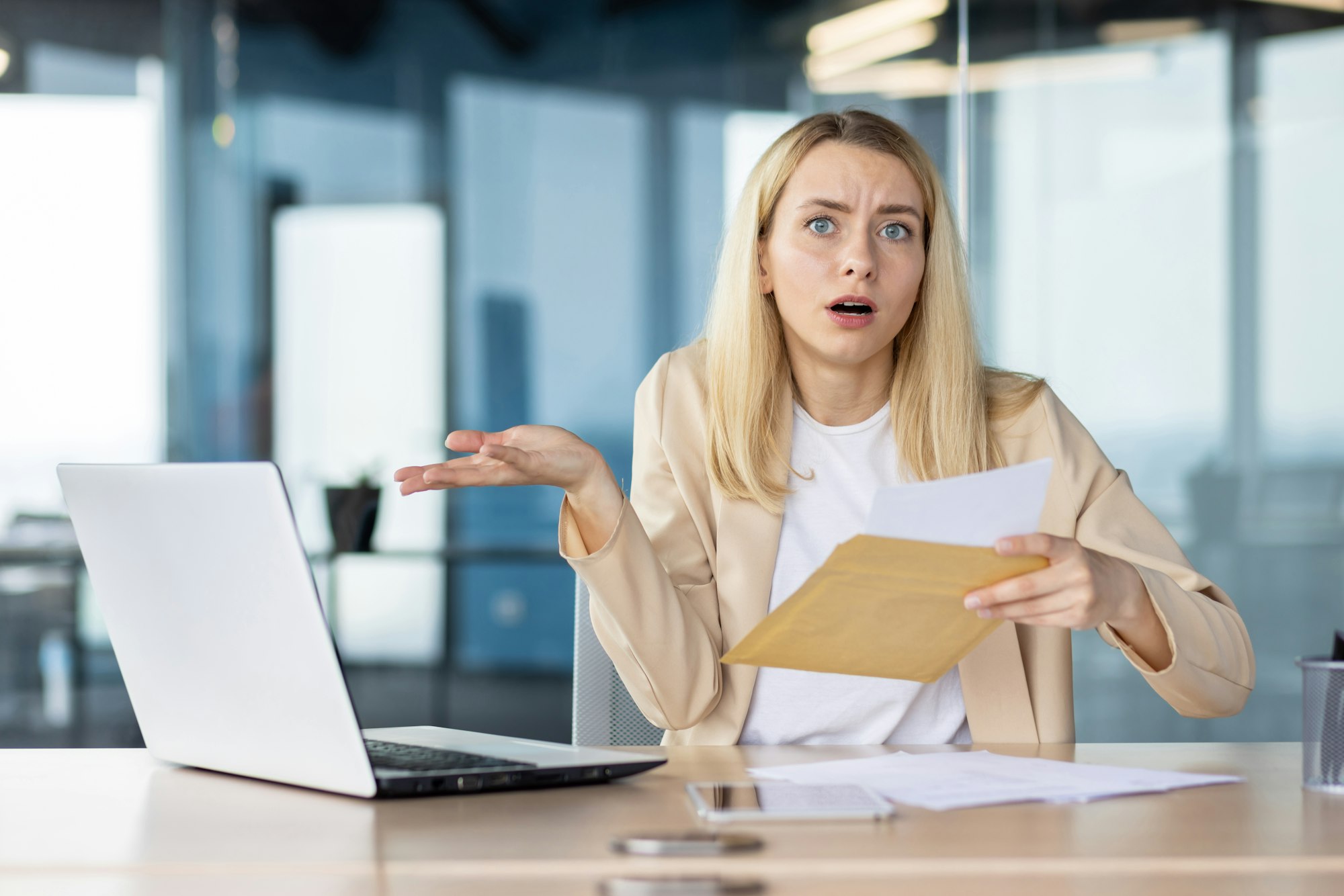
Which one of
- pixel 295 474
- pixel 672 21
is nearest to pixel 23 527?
pixel 295 474

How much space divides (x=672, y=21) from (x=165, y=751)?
3.38 meters

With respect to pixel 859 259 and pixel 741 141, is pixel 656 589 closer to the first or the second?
pixel 859 259

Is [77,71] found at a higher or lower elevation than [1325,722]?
higher

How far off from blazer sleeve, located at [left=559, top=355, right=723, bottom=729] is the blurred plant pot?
2.15 meters

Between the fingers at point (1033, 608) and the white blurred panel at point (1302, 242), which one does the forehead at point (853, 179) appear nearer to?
the fingers at point (1033, 608)

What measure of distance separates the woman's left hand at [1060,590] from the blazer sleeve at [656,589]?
452 millimetres

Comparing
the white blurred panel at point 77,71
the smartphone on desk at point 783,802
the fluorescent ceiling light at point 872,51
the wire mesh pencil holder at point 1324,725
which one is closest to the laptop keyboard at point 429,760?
the smartphone on desk at point 783,802

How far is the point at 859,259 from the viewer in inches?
66.4

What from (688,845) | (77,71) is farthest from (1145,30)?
(688,845)

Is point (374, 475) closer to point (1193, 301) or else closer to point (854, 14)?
point (854, 14)

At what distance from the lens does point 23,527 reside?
3.86m

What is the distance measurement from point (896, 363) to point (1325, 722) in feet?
2.96

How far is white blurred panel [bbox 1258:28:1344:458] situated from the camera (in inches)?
140

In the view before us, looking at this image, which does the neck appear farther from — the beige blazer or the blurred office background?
the blurred office background
